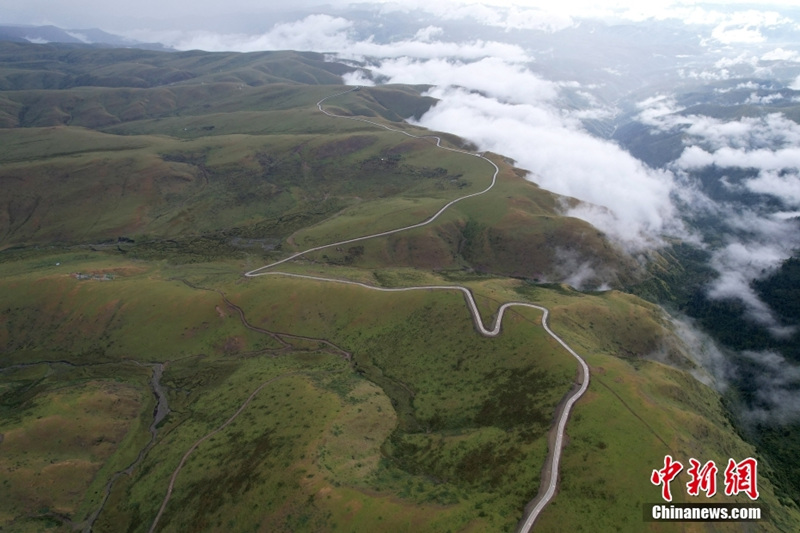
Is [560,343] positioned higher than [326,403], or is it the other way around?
[560,343]

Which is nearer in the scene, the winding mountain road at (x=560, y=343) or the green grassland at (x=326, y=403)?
the winding mountain road at (x=560, y=343)

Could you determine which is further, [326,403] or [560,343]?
[560,343]

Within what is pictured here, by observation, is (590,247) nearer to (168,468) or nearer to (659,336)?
(659,336)

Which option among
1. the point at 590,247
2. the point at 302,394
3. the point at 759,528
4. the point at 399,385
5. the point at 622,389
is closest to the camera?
the point at 759,528

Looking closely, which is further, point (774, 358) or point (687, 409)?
point (774, 358)

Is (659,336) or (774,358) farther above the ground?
(659,336)

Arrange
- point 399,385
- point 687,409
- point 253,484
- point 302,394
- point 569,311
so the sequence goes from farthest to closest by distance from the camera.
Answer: point 569,311, point 399,385, point 302,394, point 687,409, point 253,484

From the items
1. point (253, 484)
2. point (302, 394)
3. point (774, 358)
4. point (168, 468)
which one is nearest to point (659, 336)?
point (774, 358)

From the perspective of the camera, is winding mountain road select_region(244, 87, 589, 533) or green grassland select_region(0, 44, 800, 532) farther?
green grassland select_region(0, 44, 800, 532)

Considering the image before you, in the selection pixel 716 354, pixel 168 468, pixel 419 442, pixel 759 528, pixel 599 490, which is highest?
pixel 599 490

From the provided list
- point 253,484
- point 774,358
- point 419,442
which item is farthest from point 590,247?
point 253,484
